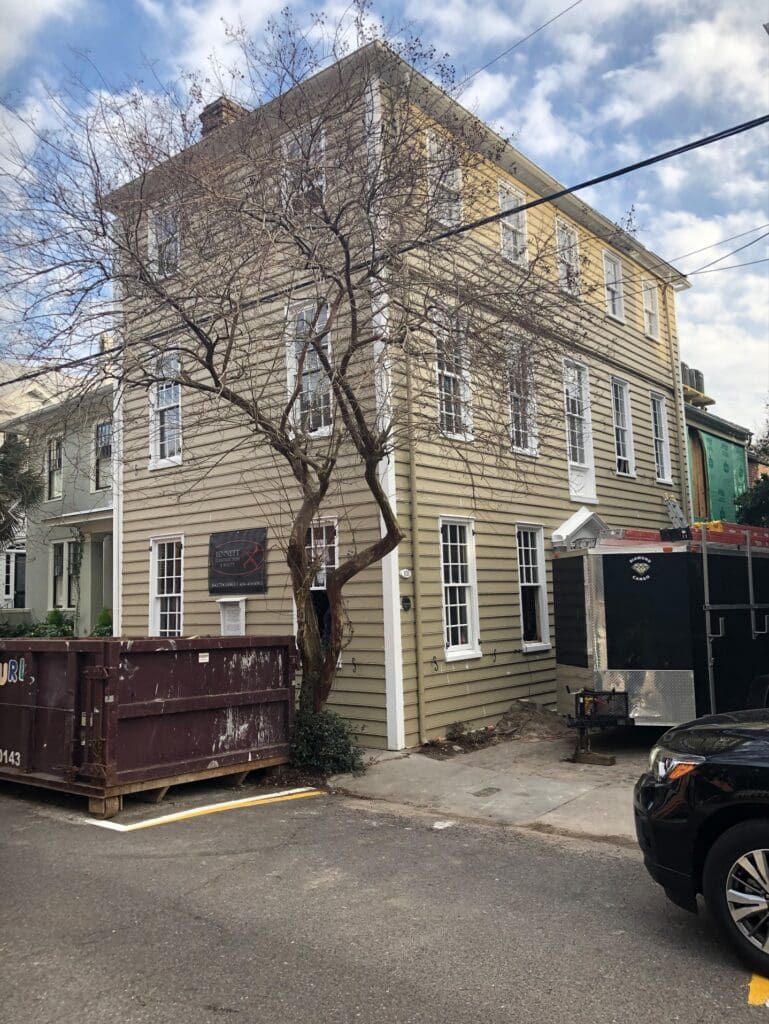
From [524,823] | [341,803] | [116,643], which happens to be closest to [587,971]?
[524,823]

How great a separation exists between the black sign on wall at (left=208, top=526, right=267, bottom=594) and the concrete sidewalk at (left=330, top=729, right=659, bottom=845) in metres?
3.50

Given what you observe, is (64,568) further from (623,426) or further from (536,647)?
(623,426)

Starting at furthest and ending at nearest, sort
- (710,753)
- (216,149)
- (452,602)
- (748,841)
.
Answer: (452,602) < (216,149) < (710,753) < (748,841)

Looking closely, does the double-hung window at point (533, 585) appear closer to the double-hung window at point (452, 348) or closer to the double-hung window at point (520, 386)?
the double-hung window at point (520, 386)

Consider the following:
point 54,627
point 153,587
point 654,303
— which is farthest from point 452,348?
point 54,627

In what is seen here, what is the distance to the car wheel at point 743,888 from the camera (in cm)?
411

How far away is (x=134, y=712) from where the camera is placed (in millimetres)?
7734

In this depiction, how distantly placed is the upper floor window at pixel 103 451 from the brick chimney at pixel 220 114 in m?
4.18

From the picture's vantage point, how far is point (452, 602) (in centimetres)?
1212

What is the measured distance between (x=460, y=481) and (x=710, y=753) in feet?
26.1

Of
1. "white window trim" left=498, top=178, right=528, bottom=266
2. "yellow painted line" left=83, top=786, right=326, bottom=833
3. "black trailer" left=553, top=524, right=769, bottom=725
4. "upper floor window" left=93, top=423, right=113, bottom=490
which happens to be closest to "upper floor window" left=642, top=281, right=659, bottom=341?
"white window trim" left=498, top=178, right=528, bottom=266

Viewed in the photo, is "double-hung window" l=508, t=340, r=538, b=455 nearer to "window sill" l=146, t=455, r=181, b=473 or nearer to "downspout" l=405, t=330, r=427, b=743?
"downspout" l=405, t=330, r=427, b=743

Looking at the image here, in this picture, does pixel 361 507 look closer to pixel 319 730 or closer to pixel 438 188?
pixel 319 730

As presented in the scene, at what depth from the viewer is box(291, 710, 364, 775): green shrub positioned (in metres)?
9.30
